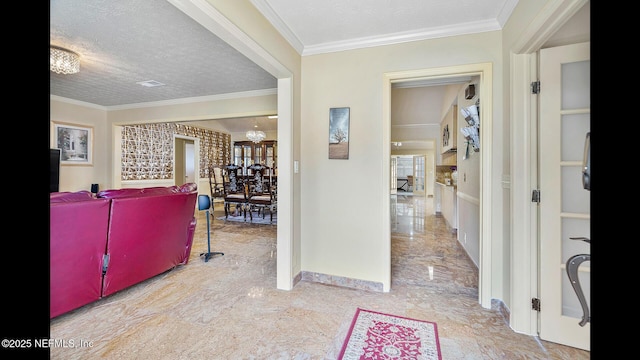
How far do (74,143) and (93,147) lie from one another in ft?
0.90

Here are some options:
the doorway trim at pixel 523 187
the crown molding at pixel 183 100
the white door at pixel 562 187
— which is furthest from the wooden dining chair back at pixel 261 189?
the white door at pixel 562 187

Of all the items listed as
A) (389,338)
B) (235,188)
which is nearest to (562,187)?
(389,338)

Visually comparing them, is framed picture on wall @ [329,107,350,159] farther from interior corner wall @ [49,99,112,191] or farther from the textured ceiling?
interior corner wall @ [49,99,112,191]

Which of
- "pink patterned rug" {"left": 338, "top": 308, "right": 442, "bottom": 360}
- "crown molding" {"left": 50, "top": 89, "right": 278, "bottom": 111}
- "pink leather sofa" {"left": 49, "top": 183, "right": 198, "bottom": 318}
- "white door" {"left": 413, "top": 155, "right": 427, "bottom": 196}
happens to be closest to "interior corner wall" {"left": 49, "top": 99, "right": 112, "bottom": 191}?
"crown molding" {"left": 50, "top": 89, "right": 278, "bottom": 111}

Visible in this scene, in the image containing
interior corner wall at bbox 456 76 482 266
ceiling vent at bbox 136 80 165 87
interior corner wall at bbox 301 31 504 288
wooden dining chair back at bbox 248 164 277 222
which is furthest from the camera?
wooden dining chair back at bbox 248 164 277 222

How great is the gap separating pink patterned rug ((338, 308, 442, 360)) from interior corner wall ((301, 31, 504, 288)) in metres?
0.50

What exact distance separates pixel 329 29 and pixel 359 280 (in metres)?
2.25

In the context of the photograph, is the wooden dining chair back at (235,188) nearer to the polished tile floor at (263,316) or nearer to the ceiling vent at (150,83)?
the ceiling vent at (150,83)

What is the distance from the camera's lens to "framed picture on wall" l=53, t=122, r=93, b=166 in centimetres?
442

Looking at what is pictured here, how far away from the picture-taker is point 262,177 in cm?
565

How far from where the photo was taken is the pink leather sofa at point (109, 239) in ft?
6.19

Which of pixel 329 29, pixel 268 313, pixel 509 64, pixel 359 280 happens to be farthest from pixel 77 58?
pixel 509 64

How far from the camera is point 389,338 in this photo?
173 cm

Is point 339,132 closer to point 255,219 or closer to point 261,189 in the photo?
point 261,189
